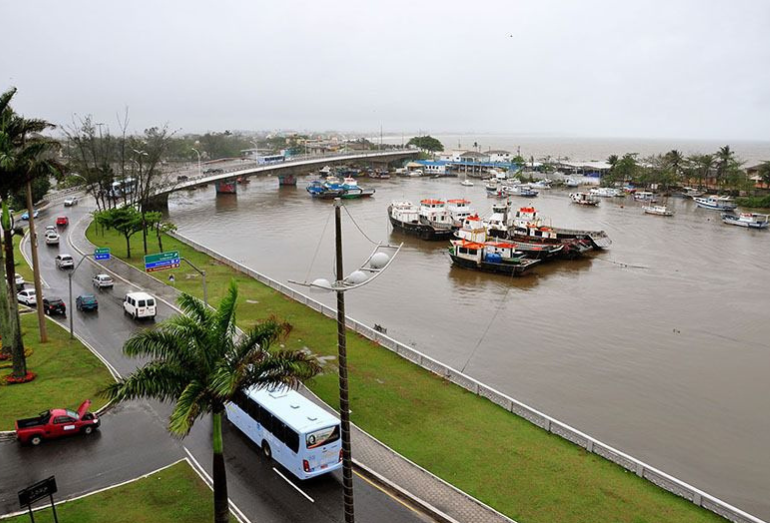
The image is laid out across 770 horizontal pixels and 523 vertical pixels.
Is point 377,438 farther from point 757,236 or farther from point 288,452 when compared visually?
point 757,236

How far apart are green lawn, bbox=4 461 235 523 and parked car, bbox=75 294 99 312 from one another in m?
16.8

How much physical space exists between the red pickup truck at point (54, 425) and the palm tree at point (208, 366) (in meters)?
6.87

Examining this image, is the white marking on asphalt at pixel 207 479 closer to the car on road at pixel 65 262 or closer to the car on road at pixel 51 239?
the car on road at pixel 65 262

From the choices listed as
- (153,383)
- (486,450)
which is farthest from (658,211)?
(153,383)

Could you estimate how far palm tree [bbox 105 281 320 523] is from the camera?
419 inches

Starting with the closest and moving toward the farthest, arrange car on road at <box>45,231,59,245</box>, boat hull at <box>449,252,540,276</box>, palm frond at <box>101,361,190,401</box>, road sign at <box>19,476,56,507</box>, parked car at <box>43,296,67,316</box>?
palm frond at <box>101,361,190,401</box> → road sign at <box>19,476,56,507</box> → parked car at <box>43,296,67,316</box> → boat hull at <box>449,252,540,276</box> → car on road at <box>45,231,59,245</box>

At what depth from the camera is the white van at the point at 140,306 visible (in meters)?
27.4

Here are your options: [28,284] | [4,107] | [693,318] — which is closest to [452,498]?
[4,107]

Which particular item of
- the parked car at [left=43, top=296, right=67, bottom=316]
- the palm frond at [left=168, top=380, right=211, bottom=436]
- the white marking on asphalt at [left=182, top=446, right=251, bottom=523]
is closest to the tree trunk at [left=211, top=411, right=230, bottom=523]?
the palm frond at [left=168, top=380, right=211, bottom=436]

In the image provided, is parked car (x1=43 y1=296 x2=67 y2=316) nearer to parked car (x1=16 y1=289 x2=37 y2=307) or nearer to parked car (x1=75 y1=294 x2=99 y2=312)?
parked car (x1=75 y1=294 x2=99 y2=312)

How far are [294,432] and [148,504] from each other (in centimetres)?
365

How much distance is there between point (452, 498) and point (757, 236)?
197ft

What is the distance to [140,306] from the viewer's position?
27.5 m

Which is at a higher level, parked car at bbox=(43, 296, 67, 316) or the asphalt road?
parked car at bbox=(43, 296, 67, 316)
